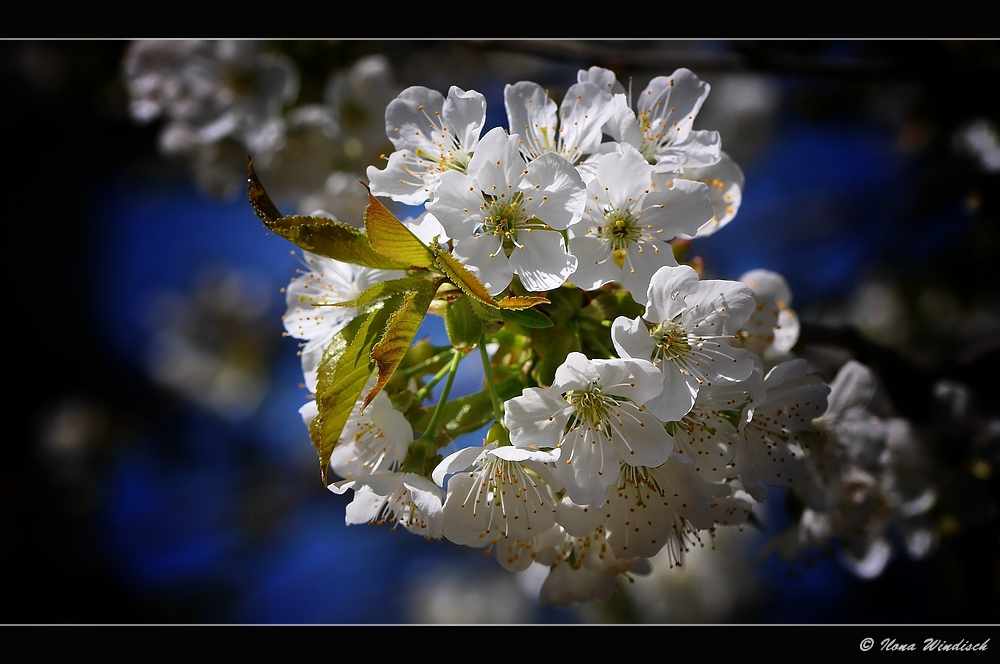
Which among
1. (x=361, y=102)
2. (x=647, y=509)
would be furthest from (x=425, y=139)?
(x=361, y=102)

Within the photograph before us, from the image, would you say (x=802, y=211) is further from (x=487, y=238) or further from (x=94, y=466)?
(x=94, y=466)

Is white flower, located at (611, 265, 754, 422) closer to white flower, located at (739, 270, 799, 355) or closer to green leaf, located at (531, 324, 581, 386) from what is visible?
green leaf, located at (531, 324, 581, 386)

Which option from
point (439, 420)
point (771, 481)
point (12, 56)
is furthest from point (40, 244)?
point (771, 481)

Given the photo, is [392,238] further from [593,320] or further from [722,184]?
[722,184]

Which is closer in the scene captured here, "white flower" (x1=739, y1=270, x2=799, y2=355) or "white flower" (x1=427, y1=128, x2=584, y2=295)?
"white flower" (x1=427, y1=128, x2=584, y2=295)

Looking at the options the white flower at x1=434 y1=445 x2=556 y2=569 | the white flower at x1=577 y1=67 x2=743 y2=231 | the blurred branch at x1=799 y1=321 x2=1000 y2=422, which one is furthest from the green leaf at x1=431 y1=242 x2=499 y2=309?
the blurred branch at x1=799 y1=321 x2=1000 y2=422

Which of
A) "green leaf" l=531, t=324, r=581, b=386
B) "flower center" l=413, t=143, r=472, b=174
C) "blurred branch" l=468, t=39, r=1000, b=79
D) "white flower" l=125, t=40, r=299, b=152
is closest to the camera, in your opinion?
"green leaf" l=531, t=324, r=581, b=386

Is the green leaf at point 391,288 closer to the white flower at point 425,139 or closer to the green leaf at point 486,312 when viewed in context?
the green leaf at point 486,312

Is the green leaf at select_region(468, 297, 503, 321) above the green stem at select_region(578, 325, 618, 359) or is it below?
above
